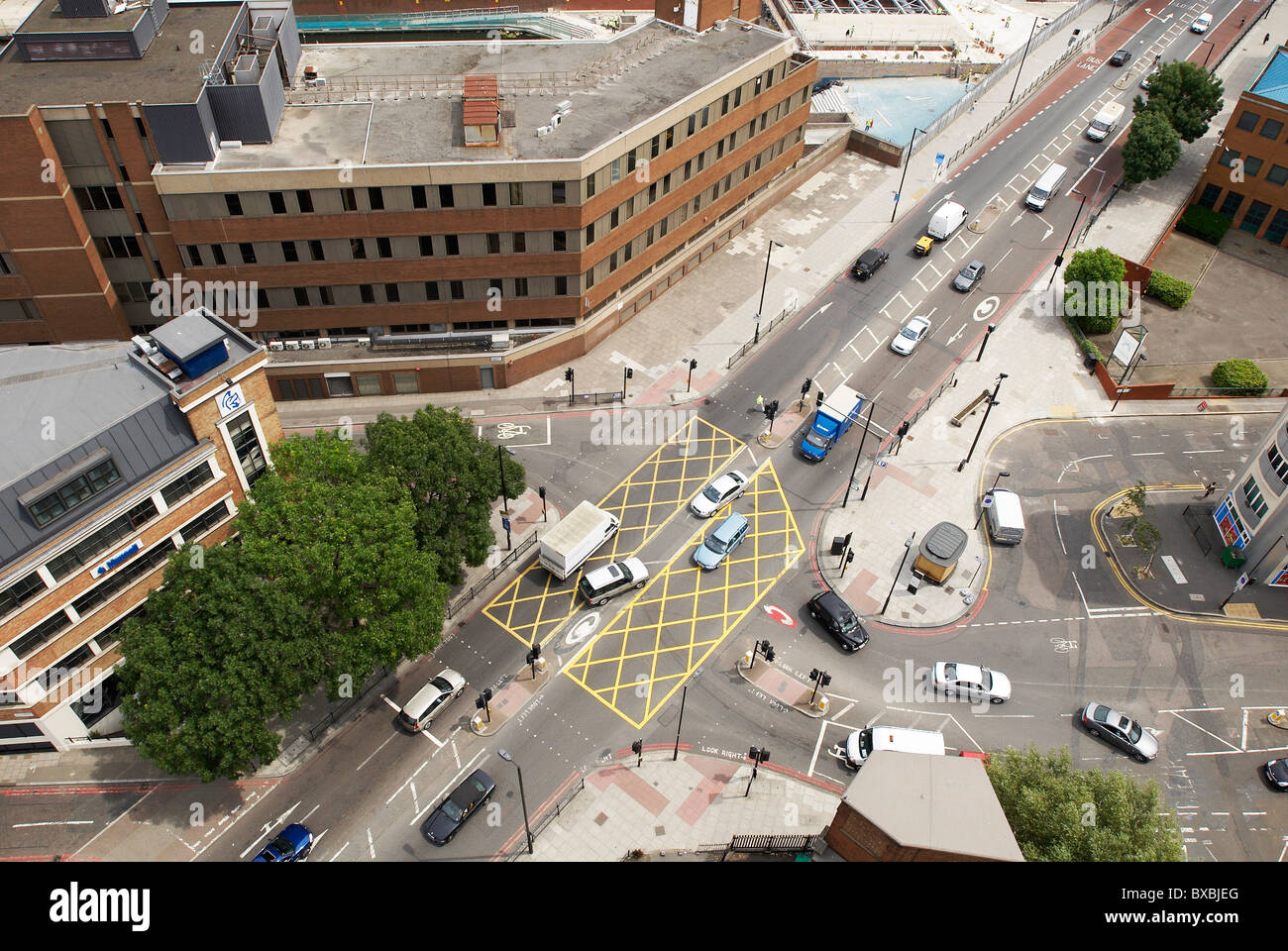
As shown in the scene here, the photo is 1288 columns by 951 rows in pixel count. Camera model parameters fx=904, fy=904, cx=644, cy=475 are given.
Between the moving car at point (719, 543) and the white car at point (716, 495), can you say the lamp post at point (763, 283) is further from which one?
the moving car at point (719, 543)

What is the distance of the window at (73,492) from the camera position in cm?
3978

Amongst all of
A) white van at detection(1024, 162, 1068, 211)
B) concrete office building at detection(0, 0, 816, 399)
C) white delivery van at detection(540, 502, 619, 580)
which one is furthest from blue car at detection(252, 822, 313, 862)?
white van at detection(1024, 162, 1068, 211)

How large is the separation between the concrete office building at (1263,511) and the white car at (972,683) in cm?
1950

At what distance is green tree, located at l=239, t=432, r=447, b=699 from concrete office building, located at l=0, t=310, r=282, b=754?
3.78 meters

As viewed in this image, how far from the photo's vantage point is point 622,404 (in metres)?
66.3

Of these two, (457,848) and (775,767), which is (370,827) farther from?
(775,767)

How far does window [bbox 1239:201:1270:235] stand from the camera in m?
84.9

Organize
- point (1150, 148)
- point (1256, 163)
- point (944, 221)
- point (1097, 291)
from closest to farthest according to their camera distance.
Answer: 1. point (1097, 291)
2. point (944, 221)
3. point (1256, 163)
4. point (1150, 148)

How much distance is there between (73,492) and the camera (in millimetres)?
40812

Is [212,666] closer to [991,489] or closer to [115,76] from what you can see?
[115,76]

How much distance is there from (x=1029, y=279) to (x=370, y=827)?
67780 millimetres

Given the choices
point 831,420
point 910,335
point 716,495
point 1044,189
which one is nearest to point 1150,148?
point 1044,189

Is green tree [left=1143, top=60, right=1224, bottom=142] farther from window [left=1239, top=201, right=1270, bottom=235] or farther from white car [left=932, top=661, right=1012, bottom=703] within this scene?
white car [left=932, top=661, right=1012, bottom=703]

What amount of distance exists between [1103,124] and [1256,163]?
54.4 feet
